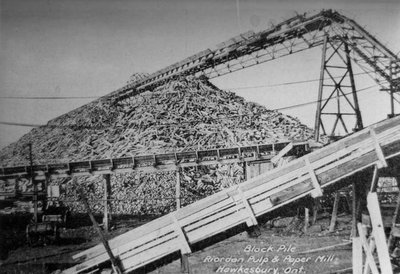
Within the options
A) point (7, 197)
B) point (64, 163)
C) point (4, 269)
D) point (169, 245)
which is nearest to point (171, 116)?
point (64, 163)

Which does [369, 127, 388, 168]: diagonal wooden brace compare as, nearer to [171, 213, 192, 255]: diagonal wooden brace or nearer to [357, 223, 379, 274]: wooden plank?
[357, 223, 379, 274]: wooden plank

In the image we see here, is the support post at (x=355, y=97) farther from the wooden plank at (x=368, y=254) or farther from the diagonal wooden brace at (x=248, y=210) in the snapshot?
the diagonal wooden brace at (x=248, y=210)

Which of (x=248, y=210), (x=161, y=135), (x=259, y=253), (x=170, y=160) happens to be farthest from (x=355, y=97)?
(x=161, y=135)

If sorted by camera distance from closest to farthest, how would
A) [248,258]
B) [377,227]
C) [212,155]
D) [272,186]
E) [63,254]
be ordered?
1. [377,227]
2. [272,186]
3. [248,258]
4. [63,254]
5. [212,155]

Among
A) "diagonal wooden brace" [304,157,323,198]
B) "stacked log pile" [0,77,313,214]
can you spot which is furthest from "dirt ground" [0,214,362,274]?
"stacked log pile" [0,77,313,214]

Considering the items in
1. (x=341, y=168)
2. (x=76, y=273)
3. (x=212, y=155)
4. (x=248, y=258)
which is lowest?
(x=248, y=258)

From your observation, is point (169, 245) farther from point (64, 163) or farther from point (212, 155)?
point (64, 163)

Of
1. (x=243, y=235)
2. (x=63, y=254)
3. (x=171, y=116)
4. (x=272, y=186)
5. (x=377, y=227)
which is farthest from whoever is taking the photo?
(x=171, y=116)

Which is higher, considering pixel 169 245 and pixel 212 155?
pixel 212 155

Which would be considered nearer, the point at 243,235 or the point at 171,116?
the point at 243,235
